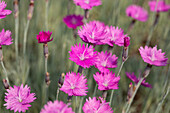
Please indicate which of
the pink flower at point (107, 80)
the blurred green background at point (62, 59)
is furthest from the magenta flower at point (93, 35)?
the blurred green background at point (62, 59)

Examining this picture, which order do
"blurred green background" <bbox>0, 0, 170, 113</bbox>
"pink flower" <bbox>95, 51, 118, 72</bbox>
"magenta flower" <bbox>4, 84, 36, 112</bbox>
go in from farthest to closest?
"blurred green background" <bbox>0, 0, 170, 113</bbox> → "pink flower" <bbox>95, 51, 118, 72</bbox> → "magenta flower" <bbox>4, 84, 36, 112</bbox>

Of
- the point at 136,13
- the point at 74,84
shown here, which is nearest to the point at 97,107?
the point at 74,84

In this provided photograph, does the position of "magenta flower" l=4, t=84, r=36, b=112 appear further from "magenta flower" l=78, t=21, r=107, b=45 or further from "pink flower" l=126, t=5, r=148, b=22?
"pink flower" l=126, t=5, r=148, b=22

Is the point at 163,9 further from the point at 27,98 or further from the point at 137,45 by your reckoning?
the point at 27,98

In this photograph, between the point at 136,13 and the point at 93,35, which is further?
the point at 136,13

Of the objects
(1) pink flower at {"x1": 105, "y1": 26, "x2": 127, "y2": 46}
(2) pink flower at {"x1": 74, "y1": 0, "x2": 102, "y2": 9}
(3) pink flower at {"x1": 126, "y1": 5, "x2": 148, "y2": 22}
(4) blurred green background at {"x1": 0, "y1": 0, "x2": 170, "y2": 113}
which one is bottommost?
(4) blurred green background at {"x1": 0, "y1": 0, "x2": 170, "y2": 113}

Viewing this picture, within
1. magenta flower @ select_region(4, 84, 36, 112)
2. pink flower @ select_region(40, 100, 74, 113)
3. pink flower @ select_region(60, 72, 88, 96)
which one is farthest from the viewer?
pink flower @ select_region(60, 72, 88, 96)

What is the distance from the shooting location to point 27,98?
2.94 feet

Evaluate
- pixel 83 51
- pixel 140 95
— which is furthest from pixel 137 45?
pixel 83 51

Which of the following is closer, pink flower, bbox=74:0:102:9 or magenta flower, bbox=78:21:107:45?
magenta flower, bbox=78:21:107:45

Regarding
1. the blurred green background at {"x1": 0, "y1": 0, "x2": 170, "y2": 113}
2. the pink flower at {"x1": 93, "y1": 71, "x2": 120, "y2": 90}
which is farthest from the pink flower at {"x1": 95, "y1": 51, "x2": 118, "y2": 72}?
the blurred green background at {"x1": 0, "y1": 0, "x2": 170, "y2": 113}

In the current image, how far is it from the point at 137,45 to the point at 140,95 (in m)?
0.72

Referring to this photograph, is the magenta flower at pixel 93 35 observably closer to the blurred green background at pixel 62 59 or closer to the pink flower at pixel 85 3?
the pink flower at pixel 85 3

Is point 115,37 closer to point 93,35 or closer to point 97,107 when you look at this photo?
point 93,35
